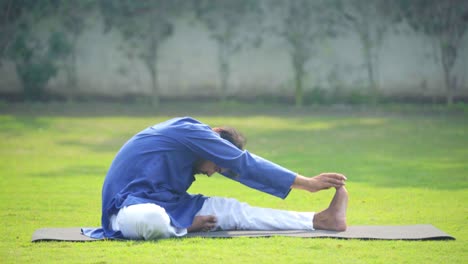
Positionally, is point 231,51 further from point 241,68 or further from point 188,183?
point 188,183

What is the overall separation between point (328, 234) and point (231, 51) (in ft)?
45.0

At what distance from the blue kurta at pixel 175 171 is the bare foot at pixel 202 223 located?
0.13 ft

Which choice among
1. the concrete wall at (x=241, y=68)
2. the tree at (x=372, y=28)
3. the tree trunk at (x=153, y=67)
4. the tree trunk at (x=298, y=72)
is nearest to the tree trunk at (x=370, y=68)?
the tree at (x=372, y=28)

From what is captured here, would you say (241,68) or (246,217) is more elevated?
(246,217)

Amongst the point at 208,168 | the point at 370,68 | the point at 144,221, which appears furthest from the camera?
the point at 370,68

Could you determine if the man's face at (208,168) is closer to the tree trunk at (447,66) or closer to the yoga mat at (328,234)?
the yoga mat at (328,234)

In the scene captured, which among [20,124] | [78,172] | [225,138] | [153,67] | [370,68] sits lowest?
[20,124]

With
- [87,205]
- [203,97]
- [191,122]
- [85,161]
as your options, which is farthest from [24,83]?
[191,122]

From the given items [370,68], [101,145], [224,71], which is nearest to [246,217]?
[101,145]

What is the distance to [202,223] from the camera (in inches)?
255

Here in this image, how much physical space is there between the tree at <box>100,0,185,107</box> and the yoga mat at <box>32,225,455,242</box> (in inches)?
520

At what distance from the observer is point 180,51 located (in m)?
19.8

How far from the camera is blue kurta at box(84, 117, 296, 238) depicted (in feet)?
20.7

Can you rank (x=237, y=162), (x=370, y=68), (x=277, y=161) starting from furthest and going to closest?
(x=370, y=68) < (x=277, y=161) < (x=237, y=162)
